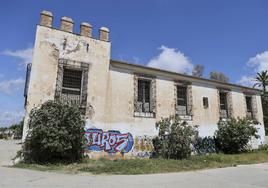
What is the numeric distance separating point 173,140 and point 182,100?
12.9 feet

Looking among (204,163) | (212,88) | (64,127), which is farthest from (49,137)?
(212,88)

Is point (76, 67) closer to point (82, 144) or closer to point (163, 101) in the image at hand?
point (82, 144)

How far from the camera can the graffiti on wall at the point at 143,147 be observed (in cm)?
1277

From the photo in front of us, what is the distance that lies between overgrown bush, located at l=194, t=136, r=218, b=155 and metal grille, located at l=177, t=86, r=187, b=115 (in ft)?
7.52

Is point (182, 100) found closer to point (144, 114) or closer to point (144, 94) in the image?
point (144, 94)

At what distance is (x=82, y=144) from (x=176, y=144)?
17.9 ft

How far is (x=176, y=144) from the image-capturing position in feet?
40.8

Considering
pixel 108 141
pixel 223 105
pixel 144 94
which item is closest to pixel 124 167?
pixel 108 141

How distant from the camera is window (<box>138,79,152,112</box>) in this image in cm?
1388

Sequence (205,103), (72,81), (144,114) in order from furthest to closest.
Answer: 1. (205,103)
2. (144,114)
3. (72,81)

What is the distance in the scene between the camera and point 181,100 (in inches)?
Result: 611

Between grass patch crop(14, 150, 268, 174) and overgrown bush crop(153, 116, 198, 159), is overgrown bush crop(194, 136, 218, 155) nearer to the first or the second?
overgrown bush crop(153, 116, 198, 159)

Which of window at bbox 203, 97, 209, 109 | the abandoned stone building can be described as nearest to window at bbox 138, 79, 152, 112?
the abandoned stone building

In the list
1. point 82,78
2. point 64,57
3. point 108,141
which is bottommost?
point 108,141
